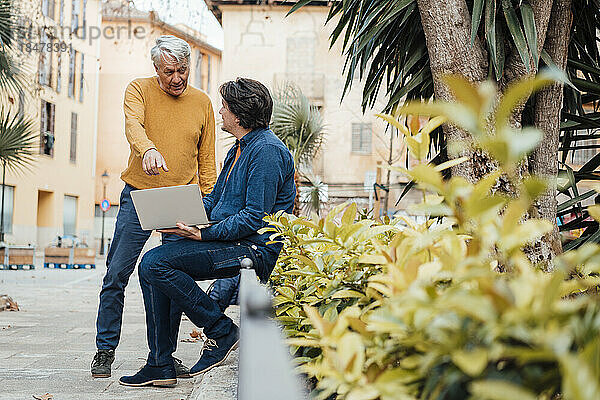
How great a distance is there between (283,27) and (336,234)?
2702 cm

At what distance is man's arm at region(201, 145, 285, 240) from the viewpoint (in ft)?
11.5

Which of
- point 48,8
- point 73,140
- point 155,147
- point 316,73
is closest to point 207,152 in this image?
point 155,147

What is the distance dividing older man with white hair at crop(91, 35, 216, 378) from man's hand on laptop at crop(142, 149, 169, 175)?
201 mm

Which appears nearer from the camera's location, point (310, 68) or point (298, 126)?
point (298, 126)

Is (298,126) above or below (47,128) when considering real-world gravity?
below

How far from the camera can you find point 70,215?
1460 inches

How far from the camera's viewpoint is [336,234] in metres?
2.11

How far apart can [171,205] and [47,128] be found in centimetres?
3181

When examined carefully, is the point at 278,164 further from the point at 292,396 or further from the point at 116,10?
the point at 116,10

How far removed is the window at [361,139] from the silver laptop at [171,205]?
24360 mm

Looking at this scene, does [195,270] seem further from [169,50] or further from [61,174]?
[61,174]

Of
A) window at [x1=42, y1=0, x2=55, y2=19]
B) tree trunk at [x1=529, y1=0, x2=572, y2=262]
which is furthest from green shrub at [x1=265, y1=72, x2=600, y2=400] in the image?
window at [x1=42, y1=0, x2=55, y2=19]

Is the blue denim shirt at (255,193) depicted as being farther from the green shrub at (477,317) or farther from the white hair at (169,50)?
the green shrub at (477,317)

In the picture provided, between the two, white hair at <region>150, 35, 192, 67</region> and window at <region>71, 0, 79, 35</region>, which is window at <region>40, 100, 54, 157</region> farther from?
white hair at <region>150, 35, 192, 67</region>
